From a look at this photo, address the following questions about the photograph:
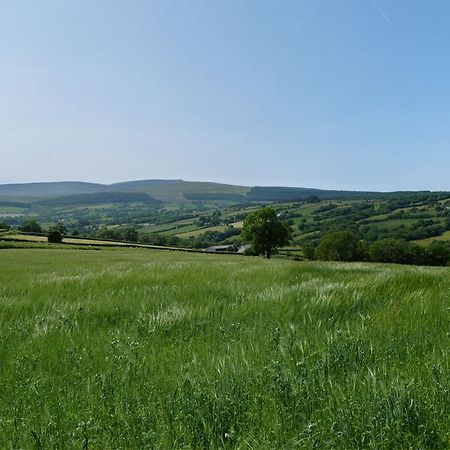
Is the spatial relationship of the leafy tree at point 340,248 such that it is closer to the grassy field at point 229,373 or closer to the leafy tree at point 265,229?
the leafy tree at point 265,229

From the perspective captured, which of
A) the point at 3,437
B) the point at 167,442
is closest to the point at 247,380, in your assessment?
the point at 167,442

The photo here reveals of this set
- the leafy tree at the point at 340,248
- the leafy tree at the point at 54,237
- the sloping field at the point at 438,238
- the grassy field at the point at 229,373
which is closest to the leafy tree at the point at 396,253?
the leafy tree at the point at 340,248

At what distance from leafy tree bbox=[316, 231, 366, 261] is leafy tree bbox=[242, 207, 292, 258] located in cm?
2888

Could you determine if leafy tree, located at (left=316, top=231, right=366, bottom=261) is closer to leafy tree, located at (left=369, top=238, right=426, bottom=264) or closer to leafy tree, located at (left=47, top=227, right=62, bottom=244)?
leafy tree, located at (left=369, top=238, right=426, bottom=264)

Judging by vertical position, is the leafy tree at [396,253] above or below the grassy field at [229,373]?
below

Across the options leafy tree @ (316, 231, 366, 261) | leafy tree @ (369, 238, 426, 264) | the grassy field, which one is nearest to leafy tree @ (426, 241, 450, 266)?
leafy tree @ (369, 238, 426, 264)

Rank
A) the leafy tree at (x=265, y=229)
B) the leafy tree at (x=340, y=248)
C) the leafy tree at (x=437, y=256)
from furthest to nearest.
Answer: the leafy tree at (x=437, y=256) → the leafy tree at (x=340, y=248) → the leafy tree at (x=265, y=229)

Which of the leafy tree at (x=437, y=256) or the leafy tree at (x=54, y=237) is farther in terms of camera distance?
the leafy tree at (x=437, y=256)

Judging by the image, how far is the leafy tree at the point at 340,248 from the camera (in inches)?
4094

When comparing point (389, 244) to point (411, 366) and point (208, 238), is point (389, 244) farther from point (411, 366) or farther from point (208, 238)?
point (411, 366)

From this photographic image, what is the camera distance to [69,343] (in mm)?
4090

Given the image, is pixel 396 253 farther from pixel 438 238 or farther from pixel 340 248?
pixel 438 238

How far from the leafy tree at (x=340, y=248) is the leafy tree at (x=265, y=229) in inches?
1137

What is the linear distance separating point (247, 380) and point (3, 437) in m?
1.65
